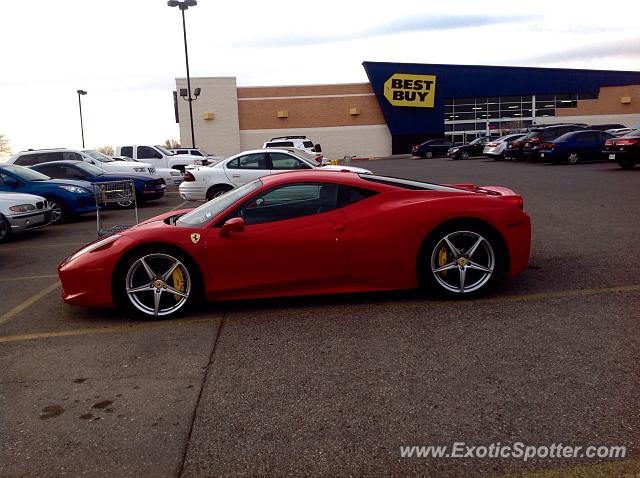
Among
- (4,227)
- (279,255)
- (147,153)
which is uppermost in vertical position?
(147,153)

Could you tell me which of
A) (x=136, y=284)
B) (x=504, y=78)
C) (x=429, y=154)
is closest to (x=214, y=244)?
(x=136, y=284)

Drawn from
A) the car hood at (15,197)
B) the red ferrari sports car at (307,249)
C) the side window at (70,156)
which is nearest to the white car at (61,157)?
the side window at (70,156)

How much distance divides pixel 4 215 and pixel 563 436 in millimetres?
10489

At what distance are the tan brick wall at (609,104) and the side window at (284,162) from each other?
4790 cm

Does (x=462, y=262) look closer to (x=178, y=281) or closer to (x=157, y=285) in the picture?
(x=178, y=281)

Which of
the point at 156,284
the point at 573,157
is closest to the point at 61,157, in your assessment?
the point at 156,284

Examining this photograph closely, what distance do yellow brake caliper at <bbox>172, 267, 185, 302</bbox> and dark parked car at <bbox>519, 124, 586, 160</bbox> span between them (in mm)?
24955

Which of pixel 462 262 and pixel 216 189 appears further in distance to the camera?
pixel 216 189

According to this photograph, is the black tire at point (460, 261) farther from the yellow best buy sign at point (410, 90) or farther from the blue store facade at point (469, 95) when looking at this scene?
the yellow best buy sign at point (410, 90)

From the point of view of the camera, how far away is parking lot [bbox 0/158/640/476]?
306cm

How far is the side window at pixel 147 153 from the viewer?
24.4 meters

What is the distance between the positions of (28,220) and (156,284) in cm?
691

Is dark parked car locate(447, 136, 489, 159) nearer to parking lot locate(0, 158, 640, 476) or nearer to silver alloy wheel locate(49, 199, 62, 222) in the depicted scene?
silver alloy wheel locate(49, 199, 62, 222)

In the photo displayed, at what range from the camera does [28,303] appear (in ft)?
20.8
